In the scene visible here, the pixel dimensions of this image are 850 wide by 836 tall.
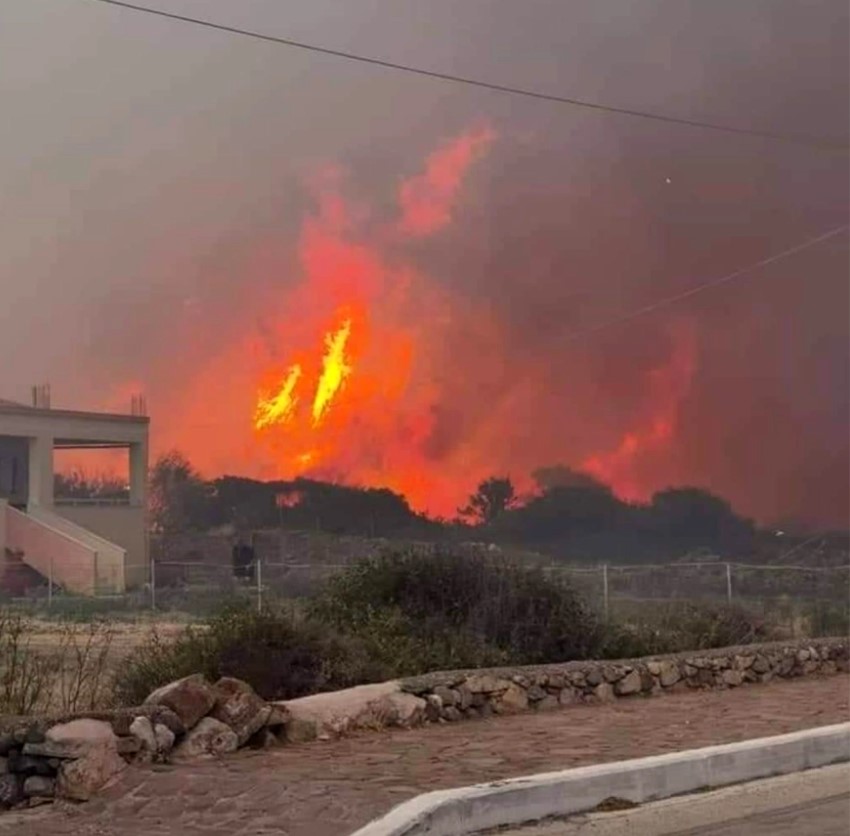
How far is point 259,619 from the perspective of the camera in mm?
10914

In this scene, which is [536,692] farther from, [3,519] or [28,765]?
[3,519]

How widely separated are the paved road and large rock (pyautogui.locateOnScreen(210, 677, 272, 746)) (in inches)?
101

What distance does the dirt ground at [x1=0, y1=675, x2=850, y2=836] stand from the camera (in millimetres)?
6633

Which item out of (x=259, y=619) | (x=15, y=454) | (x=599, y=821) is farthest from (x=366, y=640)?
(x=15, y=454)

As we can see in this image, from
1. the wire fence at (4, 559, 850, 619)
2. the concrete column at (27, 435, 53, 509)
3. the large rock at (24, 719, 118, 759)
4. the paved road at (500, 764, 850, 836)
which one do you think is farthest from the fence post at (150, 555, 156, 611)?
the paved road at (500, 764, 850, 836)

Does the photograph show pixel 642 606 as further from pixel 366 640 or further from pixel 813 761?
pixel 813 761

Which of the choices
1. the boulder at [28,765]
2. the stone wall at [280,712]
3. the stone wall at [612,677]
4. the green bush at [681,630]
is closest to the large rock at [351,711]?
the stone wall at [280,712]

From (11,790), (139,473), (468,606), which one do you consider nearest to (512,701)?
(468,606)

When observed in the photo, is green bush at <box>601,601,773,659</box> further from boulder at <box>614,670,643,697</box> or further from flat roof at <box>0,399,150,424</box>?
flat roof at <box>0,399,150,424</box>

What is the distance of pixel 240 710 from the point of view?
8.80 metres

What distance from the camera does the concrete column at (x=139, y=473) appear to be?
2581 centimetres

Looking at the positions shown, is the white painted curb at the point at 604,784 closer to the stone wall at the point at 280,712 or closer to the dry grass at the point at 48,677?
the stone wall at the point at 280,712

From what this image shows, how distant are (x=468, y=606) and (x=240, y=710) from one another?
550 cm

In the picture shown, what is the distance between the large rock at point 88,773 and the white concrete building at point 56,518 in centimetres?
1474
